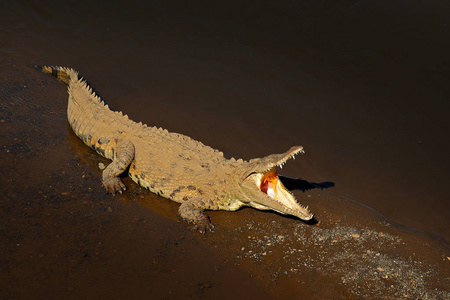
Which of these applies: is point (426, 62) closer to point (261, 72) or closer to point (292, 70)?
point (292, 70)

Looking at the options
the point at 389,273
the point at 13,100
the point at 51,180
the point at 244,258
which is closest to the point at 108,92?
the point at 13,100

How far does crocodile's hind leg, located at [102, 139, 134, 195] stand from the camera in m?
6.02

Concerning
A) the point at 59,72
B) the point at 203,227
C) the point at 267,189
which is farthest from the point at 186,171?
the point at 59,72

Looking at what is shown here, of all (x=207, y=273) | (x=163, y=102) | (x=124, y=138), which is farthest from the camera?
(x=163, y=102)

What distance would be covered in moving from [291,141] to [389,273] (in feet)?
11.0

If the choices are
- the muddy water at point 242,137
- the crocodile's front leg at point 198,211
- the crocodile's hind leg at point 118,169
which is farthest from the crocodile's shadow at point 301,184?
the crocodile's hind leg at point 118,169

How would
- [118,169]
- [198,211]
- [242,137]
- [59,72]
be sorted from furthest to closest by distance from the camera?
[59,72]
[242,137]
[118,169]
[198,211]

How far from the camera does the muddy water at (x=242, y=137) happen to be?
487 cm

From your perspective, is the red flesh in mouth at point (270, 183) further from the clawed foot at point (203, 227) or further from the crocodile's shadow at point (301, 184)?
the clawed foot at point (203, 227)

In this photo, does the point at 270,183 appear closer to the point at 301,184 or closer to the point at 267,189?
the point at 267,189

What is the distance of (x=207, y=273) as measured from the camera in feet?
16.0

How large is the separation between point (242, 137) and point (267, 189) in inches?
80.5

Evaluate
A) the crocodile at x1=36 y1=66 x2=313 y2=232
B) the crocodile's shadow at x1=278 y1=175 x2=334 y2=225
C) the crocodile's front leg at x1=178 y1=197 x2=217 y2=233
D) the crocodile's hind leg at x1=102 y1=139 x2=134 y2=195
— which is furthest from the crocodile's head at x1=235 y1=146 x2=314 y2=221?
the crocodile's hind leg at x1=102 y1=139 x2=134 y2=195

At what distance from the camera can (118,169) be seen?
6184 millimetres
